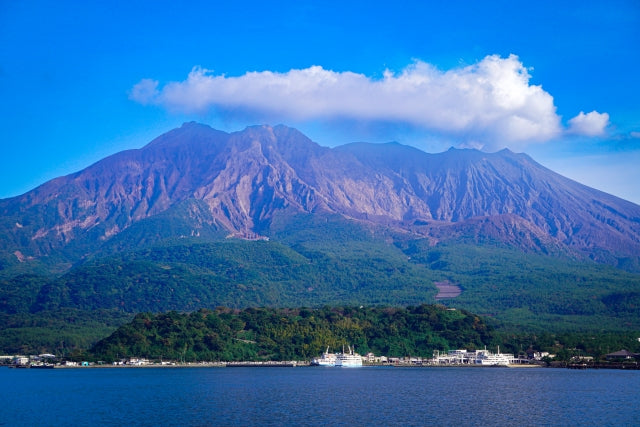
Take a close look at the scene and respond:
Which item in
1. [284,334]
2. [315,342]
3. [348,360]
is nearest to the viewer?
[348,360]

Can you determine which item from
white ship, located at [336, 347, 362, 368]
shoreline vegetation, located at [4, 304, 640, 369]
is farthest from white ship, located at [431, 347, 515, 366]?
white ship, located at [336, 347, 362, 368]

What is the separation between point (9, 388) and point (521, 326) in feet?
401

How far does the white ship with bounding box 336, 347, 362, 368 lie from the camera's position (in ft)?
485

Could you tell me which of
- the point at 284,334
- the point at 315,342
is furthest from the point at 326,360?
the point at 284,334

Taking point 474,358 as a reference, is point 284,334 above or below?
above

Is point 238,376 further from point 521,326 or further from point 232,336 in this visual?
point 521,326

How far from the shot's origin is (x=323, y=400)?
264 ft

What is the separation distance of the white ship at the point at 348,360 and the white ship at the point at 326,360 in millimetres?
1169

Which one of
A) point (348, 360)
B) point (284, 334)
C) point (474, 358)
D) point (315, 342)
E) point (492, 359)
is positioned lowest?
point (348, 360)

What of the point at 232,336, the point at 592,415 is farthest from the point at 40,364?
the point at 592,415

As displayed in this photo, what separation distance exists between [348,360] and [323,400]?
6888 cm

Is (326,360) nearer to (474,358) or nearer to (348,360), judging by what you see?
(348,360)

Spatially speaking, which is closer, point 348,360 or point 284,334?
point 348,360

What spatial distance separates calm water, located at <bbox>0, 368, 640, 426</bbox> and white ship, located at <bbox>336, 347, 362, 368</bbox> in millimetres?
28429
